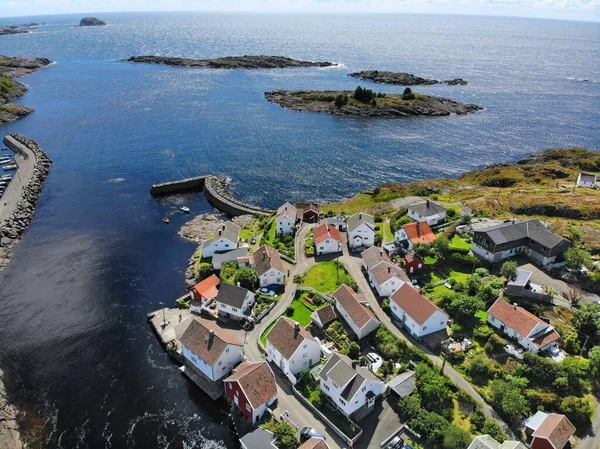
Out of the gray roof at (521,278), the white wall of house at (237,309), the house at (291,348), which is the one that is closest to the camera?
the house at (291,348)

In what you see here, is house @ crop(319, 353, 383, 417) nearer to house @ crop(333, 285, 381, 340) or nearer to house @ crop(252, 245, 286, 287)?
house @ crop(333, 285, 381, 340)

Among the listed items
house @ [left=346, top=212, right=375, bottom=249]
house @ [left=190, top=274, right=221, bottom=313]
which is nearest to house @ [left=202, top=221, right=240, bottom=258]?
house @ [left=190, top=274, right=221, bottom=313]

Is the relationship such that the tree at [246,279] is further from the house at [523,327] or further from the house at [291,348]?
the house at [523,327]

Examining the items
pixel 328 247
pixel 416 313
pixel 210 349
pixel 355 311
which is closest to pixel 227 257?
pixel 328 247

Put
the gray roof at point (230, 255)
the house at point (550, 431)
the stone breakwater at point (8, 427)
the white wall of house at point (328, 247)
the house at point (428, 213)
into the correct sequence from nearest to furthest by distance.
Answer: the house at point (550, 431)
the stone breakwater at point (8, 427)
the gray roof at point (230, 255)
the white wall of house at point (328, 247)
the house at point (428, 213)

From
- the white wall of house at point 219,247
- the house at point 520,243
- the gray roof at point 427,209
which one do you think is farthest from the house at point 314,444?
the gray roof at point 427,209

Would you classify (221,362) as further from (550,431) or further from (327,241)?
(550,431)
